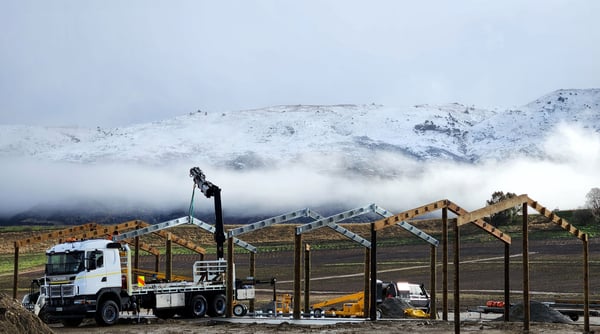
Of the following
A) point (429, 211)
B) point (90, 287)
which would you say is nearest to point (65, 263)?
point (90, 287)

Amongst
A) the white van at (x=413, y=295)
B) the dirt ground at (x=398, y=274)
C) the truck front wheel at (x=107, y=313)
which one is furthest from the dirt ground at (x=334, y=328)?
the white van at (x=413, y=295)

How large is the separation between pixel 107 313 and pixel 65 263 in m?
2.34

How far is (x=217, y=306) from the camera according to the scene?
42062mm

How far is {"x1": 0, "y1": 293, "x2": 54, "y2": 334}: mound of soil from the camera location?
27625mm

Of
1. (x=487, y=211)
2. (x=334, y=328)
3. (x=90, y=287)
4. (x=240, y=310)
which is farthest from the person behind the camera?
(x=240, y=310)

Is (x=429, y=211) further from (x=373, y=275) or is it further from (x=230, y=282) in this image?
(x=230, y=282)

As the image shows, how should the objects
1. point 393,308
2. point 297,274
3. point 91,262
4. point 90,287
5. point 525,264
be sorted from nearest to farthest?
point 525,264, point 90,287, point 91,262, point 297,274, point 393,308

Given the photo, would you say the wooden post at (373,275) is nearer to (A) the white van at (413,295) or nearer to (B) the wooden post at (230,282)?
(A) the white van at (413,295)

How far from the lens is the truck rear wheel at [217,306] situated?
1650 inches

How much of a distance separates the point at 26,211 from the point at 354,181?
189 feet

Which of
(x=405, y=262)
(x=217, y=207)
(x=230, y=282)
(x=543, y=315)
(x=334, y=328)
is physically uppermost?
(x=217, y=207)

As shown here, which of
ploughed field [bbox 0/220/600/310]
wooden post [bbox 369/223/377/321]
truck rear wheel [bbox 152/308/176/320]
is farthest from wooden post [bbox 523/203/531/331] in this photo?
ploughed field [bbox 0/220/600/310]

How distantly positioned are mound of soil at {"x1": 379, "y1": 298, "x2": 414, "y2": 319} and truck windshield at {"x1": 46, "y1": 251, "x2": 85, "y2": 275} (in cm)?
1178

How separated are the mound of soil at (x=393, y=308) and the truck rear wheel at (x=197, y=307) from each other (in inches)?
276
